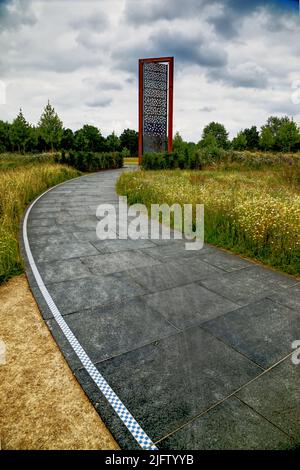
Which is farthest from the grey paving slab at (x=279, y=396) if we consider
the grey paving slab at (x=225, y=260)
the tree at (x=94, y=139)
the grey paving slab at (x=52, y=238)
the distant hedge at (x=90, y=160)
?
the tree at (x=94, y=139)

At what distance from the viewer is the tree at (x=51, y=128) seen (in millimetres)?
44713

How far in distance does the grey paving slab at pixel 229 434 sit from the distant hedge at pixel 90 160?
28.8m

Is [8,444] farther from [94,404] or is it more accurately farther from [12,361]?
[12,361]

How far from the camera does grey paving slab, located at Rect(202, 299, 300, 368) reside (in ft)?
12.6

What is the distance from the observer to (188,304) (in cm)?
505

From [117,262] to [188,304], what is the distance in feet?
7.99

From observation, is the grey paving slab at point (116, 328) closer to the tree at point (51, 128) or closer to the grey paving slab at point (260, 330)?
the grey paving slab at point (260, 330)

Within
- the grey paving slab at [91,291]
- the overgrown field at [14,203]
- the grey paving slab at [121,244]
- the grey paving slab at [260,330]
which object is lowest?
the grey paving slab at [260,330]

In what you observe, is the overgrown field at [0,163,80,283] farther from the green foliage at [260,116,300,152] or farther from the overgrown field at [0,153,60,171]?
the green foliage at [260,116,300,152]

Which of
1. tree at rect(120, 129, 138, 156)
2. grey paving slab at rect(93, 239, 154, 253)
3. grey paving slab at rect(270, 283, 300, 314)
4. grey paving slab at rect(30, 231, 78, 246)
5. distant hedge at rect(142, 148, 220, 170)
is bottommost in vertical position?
grey paving slab at rect(270, 283, 300, 314)

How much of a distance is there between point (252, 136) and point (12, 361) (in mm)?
82022

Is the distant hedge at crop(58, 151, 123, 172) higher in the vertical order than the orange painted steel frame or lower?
lower

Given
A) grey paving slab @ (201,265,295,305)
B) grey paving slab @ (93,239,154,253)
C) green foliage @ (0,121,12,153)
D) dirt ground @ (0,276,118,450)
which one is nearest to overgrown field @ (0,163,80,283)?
grey paving slab @ (93,239,154,253)

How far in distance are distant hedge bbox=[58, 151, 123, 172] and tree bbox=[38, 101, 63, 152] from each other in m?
13.8
